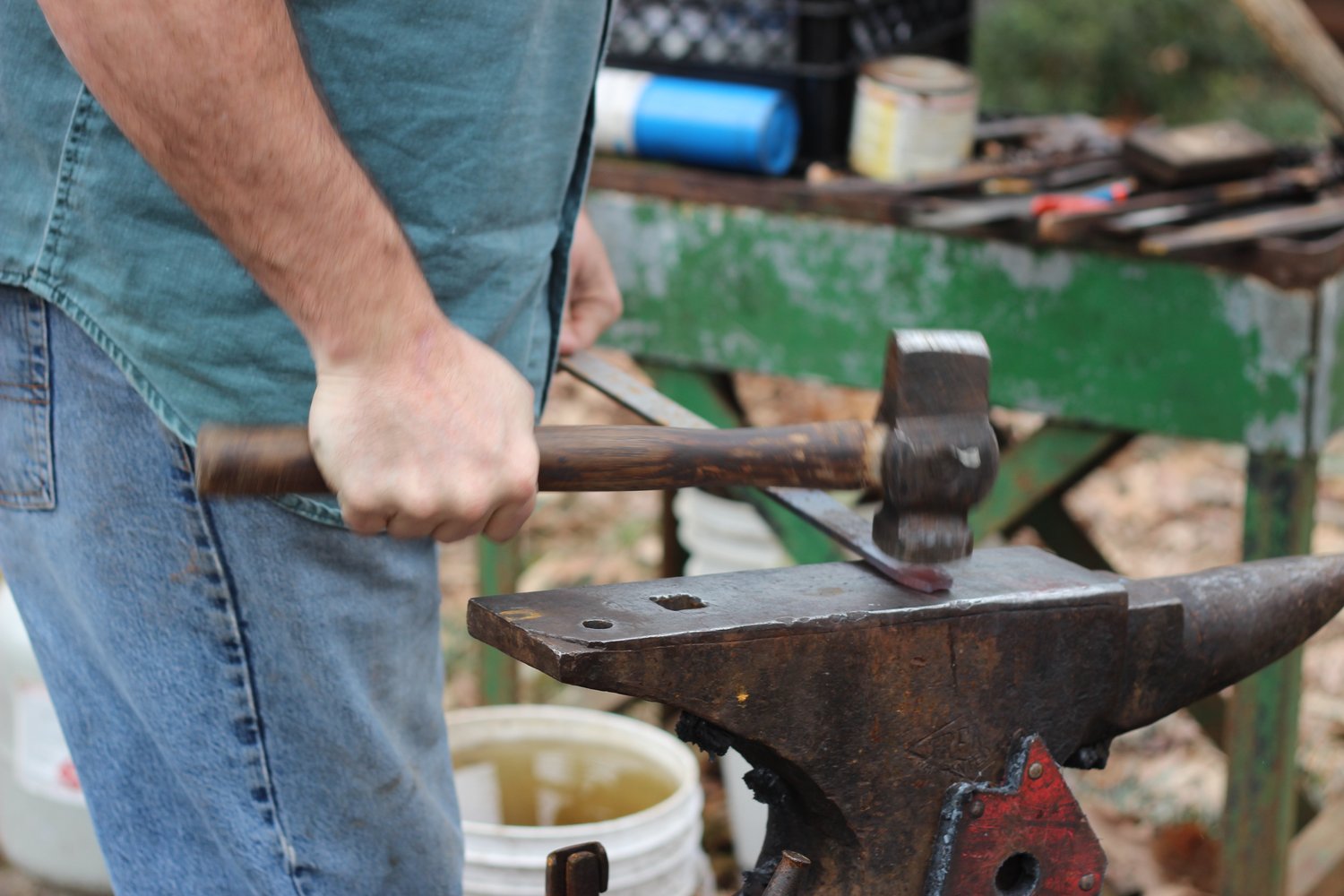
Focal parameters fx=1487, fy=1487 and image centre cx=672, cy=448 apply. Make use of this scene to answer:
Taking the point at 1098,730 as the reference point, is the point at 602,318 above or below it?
above

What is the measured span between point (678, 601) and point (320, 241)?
391mm

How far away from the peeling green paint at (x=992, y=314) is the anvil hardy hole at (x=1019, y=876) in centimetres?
→ 116

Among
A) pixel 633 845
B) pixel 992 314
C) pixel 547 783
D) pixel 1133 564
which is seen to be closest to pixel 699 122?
pixel 992 314

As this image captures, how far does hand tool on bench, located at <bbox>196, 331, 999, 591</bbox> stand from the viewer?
1.13m

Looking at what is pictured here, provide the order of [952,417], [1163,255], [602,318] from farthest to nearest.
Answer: [1163,255], [602,318], [952,417]

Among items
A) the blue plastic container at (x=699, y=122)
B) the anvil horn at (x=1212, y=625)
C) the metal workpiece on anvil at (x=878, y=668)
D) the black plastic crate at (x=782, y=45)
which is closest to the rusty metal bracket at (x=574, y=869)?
the metal workpiece on anvil at (x=878, y=668)

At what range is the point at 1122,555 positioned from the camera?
402 centimetres

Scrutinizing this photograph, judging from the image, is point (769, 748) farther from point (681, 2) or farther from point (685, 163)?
point (681, 2)

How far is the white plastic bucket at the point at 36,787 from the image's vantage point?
2477 millimetres

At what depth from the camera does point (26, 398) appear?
4.08ft

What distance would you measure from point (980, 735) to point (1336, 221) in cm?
139

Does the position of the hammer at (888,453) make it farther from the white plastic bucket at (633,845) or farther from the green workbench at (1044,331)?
the green workbench at (1044,331)

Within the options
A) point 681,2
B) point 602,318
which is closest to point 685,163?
point 681,2

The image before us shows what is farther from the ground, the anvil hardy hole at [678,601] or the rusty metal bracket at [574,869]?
the anvil hardy hole at [678,601]
